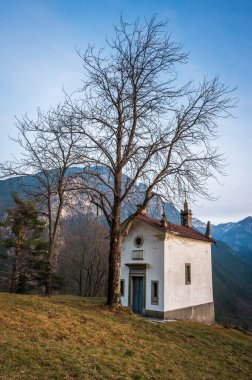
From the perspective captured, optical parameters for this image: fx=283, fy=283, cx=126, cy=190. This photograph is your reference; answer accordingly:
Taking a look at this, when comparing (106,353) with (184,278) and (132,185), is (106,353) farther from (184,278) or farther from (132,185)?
(184,278)

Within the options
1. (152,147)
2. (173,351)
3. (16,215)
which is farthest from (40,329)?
(16,215)

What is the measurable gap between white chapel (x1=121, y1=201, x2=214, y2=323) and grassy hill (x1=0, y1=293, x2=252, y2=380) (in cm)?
766

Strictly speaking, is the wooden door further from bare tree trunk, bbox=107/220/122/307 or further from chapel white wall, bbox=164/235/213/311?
bare tree trunk, bbox=107/220/122/307

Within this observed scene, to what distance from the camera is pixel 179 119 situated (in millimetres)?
15070

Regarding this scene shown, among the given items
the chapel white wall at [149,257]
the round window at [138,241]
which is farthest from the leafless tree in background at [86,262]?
the round window at [138,241]

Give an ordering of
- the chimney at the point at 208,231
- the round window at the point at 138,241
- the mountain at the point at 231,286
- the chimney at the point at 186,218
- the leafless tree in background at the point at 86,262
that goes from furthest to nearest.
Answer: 1. the mountain at the point at 231,286
2. the leafless tree in background at the point at 86,262
3. the chimney at the point at 186,218
4. the chimney at the point at 208,231
5. the round window at the point at 138,241

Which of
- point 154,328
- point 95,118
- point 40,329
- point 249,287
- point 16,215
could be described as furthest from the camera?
point 249,287

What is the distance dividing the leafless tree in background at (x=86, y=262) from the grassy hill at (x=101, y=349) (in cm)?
3019

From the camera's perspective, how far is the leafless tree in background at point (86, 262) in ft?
141

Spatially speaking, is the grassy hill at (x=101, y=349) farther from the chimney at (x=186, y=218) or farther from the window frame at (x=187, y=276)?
the chimney at (x=186, y=218)

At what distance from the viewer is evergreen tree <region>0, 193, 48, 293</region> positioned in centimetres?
2801

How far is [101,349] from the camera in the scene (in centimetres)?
812

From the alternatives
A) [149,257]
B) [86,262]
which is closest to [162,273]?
[149,257]

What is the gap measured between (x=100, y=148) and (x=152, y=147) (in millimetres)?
2675
